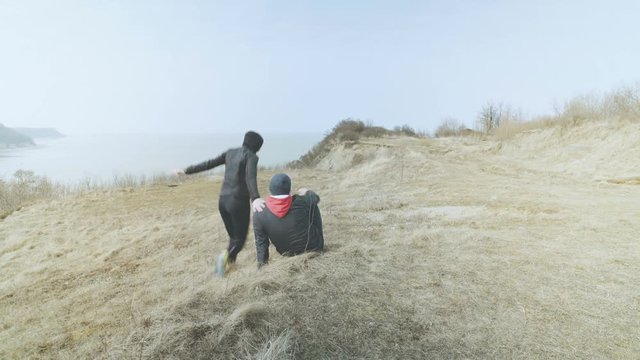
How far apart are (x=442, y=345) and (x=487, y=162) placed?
1210cm

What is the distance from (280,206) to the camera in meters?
4.29

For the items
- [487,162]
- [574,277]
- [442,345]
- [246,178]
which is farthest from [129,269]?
[487,162]

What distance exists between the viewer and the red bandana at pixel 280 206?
168 inches

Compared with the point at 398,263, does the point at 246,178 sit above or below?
above

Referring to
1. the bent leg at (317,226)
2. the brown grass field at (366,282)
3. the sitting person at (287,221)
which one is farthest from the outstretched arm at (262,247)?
the bent leg at (317,226)

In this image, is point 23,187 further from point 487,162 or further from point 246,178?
point 487,162

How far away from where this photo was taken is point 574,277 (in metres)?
4.30

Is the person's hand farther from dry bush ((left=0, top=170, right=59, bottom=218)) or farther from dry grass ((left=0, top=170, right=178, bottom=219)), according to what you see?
dry bush ((left=0, top=170, right=59, bottom=218))

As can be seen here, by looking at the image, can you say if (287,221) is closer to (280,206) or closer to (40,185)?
(280,206)

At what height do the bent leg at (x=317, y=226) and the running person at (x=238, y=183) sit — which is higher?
the running person at (x=238, y=183)

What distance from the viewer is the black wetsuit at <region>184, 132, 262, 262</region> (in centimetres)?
427

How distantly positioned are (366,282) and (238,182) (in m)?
1.73

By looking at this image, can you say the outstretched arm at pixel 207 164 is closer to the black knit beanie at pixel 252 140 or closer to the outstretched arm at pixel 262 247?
the black knit beanie at pixel 252 140

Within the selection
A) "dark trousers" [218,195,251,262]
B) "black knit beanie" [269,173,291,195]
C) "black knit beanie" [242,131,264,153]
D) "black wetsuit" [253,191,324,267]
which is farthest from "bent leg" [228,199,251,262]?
"black knit beanie" [242,131,264,153]
